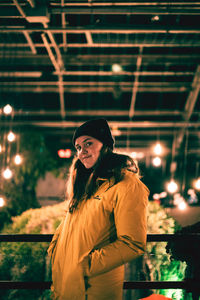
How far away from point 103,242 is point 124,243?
174mm

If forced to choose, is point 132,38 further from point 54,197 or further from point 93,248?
point 54,197

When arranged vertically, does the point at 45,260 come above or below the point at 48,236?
below

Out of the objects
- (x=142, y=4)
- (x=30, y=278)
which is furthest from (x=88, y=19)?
(x=30, y=278)

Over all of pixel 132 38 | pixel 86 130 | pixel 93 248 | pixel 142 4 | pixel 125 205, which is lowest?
pixel 93 248

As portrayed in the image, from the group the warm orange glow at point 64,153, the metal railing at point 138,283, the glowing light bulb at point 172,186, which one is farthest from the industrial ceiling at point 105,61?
the metal railing at point 138,283

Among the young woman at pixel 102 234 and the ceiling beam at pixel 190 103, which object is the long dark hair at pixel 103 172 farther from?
the ceiling beam at pixel 190 103

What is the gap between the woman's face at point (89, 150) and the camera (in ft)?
5.48

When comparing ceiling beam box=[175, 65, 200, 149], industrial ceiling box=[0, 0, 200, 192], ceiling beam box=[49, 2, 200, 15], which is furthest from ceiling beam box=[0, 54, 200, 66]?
ceiling beam box=[49, 2, 200, 15]

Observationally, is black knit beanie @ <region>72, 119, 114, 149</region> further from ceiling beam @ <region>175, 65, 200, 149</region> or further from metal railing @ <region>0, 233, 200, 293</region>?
ceiling beam @ <region>175, 65, 200, 149</region>

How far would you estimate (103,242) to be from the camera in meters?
1.40

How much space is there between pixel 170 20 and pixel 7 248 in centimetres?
578

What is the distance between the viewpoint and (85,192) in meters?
1.61

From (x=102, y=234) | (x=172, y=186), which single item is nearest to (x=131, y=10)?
(x=172, y=186)

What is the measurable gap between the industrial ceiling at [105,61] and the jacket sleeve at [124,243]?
3910 mm
